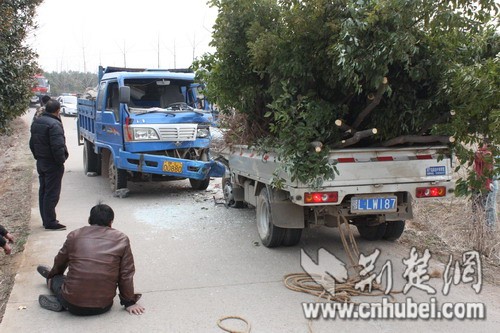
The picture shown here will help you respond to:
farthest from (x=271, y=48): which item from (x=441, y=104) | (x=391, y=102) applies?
(x=441, y=104)

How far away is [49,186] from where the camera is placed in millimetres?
6746

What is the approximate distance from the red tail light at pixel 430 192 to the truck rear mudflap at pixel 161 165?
4556 millimetres

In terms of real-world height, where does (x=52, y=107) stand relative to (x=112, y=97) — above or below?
below

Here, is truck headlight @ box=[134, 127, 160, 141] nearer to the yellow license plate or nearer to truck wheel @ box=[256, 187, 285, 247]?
the yellow license plate

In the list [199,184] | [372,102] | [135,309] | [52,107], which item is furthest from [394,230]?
[52,107]

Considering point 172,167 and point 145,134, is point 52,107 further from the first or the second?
point 172,167

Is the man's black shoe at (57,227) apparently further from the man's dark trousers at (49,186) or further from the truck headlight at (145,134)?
the truck headlight at (145,134)

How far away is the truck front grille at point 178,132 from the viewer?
893cm

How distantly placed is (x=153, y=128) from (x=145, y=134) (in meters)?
0.18

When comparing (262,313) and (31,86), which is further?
(31,86)

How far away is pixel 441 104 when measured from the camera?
16.7ft

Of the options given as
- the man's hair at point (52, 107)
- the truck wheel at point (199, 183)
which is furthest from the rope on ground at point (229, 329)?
the truck wheel at point (199, 183)

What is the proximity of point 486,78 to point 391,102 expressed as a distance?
44.8 inches

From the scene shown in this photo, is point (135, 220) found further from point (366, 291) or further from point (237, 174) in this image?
point (366, 291)
